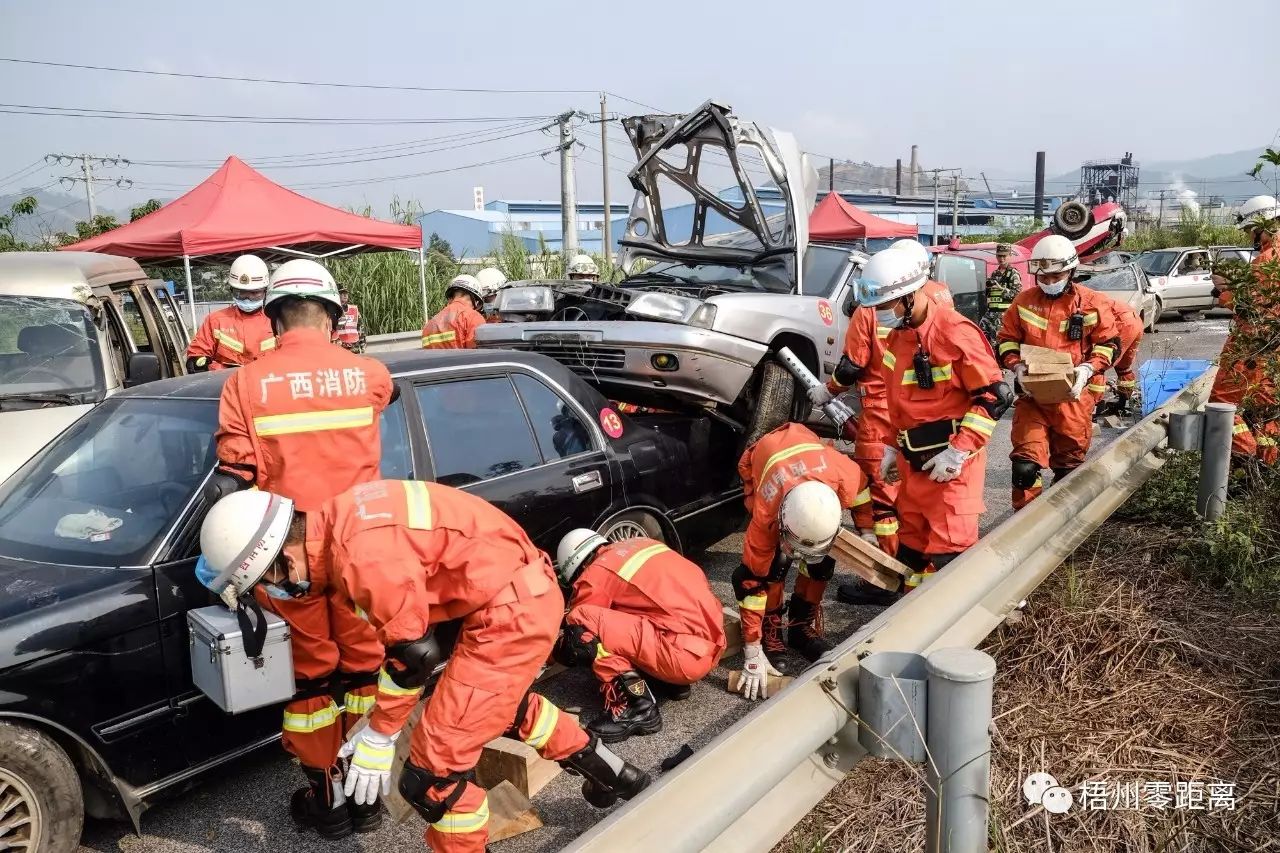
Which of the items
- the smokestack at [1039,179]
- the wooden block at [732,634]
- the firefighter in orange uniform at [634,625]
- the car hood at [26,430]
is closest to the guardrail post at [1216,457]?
the wooden block at [732,634]

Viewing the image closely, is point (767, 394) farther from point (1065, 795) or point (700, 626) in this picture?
point (1065, 795)

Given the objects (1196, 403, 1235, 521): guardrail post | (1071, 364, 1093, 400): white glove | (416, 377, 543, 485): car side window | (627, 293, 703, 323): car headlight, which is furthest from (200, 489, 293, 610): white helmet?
(1071, 364, 1093, 400): white glove

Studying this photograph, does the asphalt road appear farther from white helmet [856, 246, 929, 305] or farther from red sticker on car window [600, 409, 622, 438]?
white helmet [856, 246, 929, 305]

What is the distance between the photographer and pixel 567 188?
949 inches

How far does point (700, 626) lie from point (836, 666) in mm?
2164

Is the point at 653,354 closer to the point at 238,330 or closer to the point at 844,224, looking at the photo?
the point at 238,330

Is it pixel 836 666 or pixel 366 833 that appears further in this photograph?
pixel 366 833

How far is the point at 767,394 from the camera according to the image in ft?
19.2

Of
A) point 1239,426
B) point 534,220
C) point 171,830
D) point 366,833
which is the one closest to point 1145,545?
point 1239,426

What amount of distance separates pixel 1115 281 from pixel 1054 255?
11.7 m

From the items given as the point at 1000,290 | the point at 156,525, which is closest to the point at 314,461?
the point at 156,525

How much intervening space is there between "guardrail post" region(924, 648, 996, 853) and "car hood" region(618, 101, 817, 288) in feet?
17.4

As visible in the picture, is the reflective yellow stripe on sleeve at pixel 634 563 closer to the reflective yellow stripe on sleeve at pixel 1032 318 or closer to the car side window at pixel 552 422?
the car side window at pixel 552 422

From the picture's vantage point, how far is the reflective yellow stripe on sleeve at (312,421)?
3188mm
